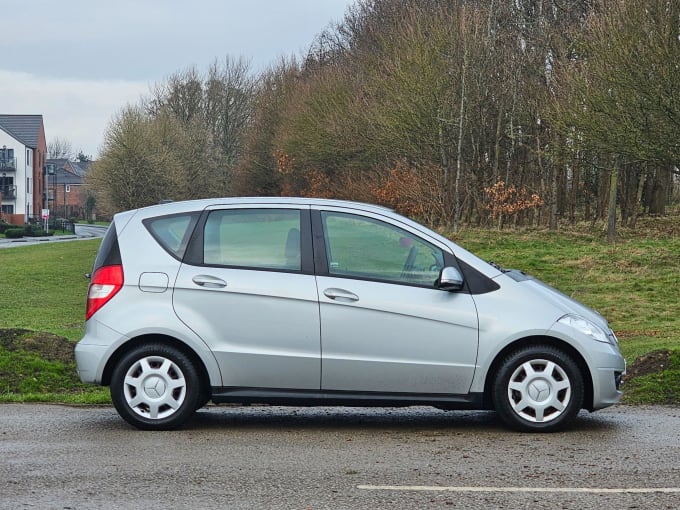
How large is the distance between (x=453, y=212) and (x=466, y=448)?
1260 inches

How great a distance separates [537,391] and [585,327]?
591 mm

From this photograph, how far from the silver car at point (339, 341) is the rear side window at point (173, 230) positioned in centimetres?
17

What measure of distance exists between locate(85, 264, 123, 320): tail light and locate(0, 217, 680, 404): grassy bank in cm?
165

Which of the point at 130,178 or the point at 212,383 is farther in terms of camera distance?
the point at 130,178

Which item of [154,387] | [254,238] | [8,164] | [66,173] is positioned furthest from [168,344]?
[66,173]

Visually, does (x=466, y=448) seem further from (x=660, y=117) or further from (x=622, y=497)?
(x=660, y=117)

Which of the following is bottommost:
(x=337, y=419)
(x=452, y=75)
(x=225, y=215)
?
(x=337, y=419)

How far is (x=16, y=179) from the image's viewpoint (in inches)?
4491

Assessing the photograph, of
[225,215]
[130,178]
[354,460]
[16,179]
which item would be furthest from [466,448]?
[16,179]

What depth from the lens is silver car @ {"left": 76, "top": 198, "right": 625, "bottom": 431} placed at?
7660mm

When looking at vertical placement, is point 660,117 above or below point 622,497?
above

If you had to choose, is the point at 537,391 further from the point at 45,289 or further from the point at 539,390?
the point at 45,289

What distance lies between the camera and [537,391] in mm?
7656

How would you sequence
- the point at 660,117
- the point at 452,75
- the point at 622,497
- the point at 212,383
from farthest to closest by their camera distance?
the point at 452,75 < the point at 660,117 < the point at 212,383 < the point at 622,497
